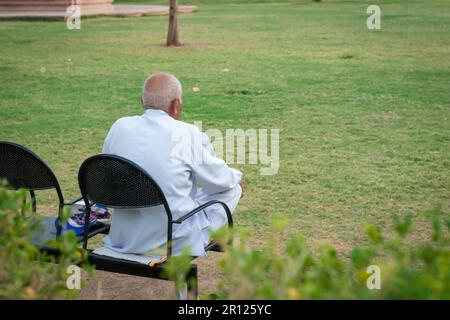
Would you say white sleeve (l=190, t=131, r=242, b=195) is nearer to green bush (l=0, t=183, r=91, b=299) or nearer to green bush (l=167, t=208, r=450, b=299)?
green bush (l=0, t=183, r=91, b=299)

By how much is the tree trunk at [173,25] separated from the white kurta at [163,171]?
12.6 meters

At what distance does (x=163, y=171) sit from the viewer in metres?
4.05

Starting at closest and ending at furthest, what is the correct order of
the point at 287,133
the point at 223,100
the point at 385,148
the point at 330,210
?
1. the point at 330,210
2. the point at 385,148
3. the point at 287,133
4. the point at 223,100

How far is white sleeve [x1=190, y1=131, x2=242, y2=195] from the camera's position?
4.11 meters

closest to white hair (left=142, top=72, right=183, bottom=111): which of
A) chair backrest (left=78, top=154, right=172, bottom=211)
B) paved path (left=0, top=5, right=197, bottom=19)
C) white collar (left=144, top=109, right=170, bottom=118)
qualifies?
white collar (left=144, top=109, right=170, bottom=118)

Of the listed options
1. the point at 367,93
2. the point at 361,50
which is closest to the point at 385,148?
the point at 367,93

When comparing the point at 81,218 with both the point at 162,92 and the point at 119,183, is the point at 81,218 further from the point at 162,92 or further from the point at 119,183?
Answer: the point at 162,92

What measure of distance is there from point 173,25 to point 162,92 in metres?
12.7

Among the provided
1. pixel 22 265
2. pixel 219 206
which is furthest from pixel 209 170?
pixel 22 265

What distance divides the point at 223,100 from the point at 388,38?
28.5 ft
